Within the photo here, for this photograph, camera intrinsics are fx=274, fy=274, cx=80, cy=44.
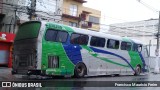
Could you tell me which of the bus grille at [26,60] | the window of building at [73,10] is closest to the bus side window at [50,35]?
the bus grille at [26,60]

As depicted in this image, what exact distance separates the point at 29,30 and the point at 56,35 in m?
1.59

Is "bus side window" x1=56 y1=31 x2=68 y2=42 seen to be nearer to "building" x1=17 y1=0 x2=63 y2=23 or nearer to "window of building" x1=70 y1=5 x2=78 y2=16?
"building" x1=17 y1=0 x2=63 y2=23

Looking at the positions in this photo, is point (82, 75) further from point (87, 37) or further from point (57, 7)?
point (57, 7)

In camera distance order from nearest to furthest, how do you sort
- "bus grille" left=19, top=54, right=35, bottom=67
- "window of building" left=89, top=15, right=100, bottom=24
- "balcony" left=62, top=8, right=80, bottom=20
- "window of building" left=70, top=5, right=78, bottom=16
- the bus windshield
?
"bus grille" left=19, top=54, right=35, bottom=67 → the bus windshield → "balcony" left=62, top=8, right=80, bottom=20 → "window of building" left=70, top=5, right=78, bottom=16 → "window of building" left=89, top=15, right=100, bottom=24

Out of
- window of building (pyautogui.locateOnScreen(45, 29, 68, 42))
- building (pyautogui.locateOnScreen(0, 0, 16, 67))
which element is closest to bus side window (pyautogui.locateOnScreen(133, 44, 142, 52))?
window of building (pyautogui.locateOnScreen(45, 29, 68, 42))

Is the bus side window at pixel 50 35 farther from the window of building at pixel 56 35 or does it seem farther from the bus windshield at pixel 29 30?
the bus windshield at pixel 29 30

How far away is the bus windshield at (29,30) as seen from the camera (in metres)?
15.3

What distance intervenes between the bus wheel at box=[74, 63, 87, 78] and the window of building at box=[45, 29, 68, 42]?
217 centimetres

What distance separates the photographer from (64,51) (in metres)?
16.5

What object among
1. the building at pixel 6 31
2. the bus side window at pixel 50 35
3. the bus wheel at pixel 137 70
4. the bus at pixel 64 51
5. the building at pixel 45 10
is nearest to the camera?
the bus at pixel 64 51

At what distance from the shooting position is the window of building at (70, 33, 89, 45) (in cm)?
1731

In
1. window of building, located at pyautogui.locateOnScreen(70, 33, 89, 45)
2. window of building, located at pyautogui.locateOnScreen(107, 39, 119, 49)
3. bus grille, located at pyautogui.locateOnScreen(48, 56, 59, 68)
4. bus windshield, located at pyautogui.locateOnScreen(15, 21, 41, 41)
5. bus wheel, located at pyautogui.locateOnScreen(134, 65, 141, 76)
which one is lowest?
bus wheel, located at pyautogui.locateOnScreen(134, 65, 141, 76)

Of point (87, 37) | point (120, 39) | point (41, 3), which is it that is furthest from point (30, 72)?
point (41, 3)

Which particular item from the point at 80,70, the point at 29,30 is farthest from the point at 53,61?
the point at 80,70
